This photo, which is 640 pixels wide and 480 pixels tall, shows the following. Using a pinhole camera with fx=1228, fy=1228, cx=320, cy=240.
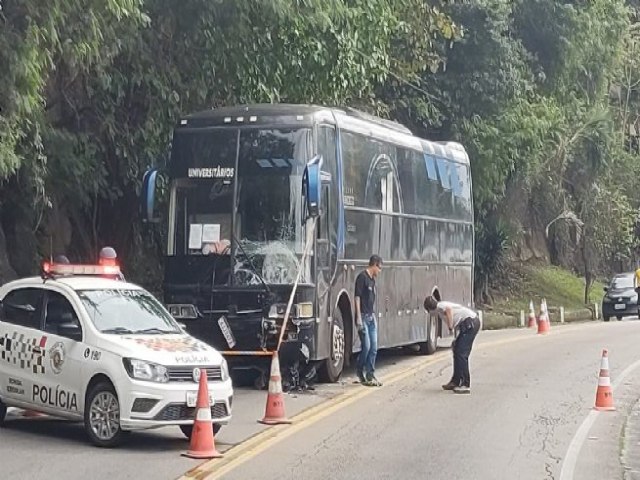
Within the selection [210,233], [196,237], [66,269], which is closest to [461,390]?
[210,233]

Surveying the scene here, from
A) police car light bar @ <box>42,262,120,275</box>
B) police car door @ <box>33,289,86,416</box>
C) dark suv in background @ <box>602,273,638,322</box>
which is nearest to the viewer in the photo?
police car door @ <box>33,289,86,416</box>

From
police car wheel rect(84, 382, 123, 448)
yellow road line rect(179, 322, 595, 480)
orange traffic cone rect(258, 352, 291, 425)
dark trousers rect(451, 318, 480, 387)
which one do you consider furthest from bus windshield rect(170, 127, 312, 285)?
police car wheel rect(84, 382, 123, 448)

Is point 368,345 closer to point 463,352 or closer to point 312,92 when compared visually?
point 463,352

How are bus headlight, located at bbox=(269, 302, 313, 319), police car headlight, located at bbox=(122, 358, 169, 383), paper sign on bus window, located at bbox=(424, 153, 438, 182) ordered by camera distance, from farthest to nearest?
paper sign on bus window, located at bbox=(424, 153, 438, 182)
bus headlight, located at bbox=(269, 302, 313, 319)
police car headlight, located at bbox=(122, 358, 169, 383)

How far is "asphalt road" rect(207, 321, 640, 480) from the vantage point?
11.9 meters

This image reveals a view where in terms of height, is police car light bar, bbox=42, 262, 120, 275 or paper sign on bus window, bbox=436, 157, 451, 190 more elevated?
A: paper sign on bus window, bbox=436, 157, 451, 190

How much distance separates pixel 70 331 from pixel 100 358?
2.27ft

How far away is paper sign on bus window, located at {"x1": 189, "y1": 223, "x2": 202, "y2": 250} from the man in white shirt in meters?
3.54

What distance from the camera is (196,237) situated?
17.9 meters

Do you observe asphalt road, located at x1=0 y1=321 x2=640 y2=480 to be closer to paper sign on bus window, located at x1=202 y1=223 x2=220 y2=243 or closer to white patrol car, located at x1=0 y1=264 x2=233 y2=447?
white patrol car, located at x1=0 y1=264 x2=233 y2=447

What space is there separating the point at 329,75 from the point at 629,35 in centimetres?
2953

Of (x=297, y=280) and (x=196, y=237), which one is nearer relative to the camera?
(x=297, y=280)

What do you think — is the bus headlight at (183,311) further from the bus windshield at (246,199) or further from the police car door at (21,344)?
the police car door at (21,344)

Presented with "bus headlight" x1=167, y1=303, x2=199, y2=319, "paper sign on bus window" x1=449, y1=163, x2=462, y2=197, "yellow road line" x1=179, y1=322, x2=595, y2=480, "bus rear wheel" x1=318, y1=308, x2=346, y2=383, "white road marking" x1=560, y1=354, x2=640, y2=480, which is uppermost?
"paper sign on bus window" x1=449, y1=163, x2=462, y2=197
